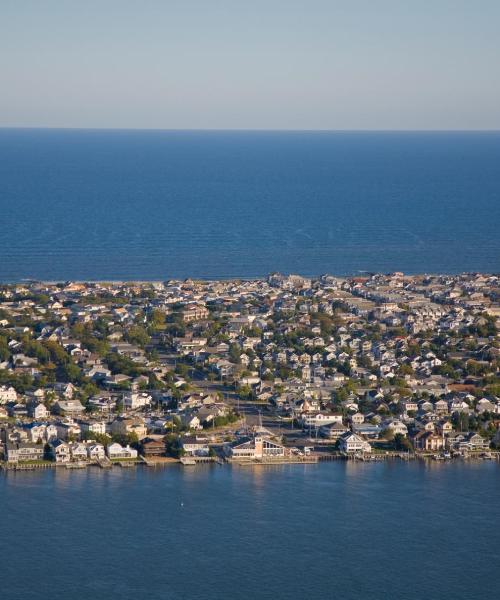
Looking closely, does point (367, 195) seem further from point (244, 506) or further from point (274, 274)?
point (244, 506)

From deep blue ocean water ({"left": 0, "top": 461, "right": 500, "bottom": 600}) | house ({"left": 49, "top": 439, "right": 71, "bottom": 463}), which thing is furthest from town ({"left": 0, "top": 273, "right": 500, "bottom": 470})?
deep blue ocean water ({"left": 0, "top": 461, "right": 500, "bottom": 600})

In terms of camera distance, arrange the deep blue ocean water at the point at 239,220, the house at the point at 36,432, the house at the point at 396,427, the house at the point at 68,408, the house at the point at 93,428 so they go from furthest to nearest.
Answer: the deep blue ocean water at the point at 239,220
the house at the point at 68,408
the house at the point at 396,427
the house at the point at 93,428
the house at the point at 36,432

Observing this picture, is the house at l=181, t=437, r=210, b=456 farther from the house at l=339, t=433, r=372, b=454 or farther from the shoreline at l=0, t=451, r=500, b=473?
the house at l=339, t=433, r=372, b=454

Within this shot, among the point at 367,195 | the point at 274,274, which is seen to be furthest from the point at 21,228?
the point at 367,195

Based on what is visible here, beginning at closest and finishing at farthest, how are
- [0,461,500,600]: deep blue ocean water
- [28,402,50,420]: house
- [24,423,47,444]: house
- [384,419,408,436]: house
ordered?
[0,461,500,600]: deep blue ocean water
[24,423,47,444]: house
[384,419,408,436]: house
[28,402,50,420]: house

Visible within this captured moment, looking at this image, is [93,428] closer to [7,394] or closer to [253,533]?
[7,394]

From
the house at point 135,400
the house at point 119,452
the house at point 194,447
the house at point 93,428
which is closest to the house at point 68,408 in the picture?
the house at point 135,400

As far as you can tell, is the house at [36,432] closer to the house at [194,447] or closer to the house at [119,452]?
the house at [119,452]

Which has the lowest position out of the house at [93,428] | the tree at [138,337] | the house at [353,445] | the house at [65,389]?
the house at [353,445]
